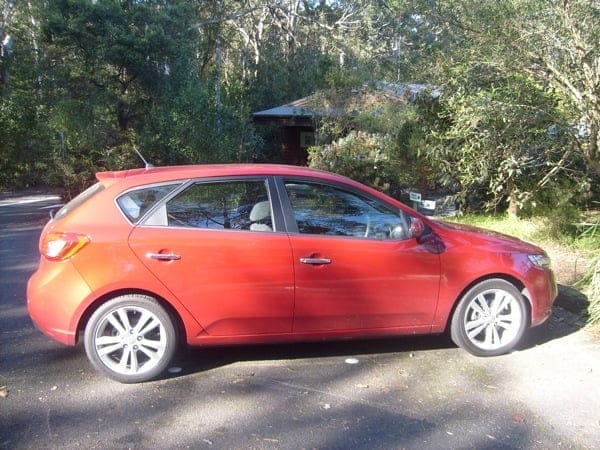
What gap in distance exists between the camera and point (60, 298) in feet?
13.5

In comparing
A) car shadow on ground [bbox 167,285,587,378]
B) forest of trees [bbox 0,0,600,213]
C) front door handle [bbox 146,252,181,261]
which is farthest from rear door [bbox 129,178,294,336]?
forest of trees [bbox 0,0,600,213]

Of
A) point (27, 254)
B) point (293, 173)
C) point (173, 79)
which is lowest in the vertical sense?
point (27, 254)

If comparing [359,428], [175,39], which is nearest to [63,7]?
[175,39]

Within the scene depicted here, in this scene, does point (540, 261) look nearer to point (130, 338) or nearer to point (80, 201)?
point (130, 338)

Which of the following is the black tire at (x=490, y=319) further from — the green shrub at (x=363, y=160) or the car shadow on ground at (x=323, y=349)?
the green shrub at (x=363, y=160)

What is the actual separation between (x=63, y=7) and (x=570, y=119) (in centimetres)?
1307

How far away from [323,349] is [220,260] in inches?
54.1

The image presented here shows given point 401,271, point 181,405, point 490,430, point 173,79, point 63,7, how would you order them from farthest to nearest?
point 173,79, point 63,7, point 401,271, point 181,405, point 490,430

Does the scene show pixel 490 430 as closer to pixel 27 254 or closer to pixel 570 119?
pixel 570 119

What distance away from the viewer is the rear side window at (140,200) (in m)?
4.30

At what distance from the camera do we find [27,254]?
8.71m

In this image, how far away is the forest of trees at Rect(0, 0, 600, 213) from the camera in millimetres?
7914

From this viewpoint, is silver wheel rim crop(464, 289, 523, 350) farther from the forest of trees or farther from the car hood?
the forest of trees

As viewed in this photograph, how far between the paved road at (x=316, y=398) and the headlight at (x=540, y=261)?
764 millimetres
